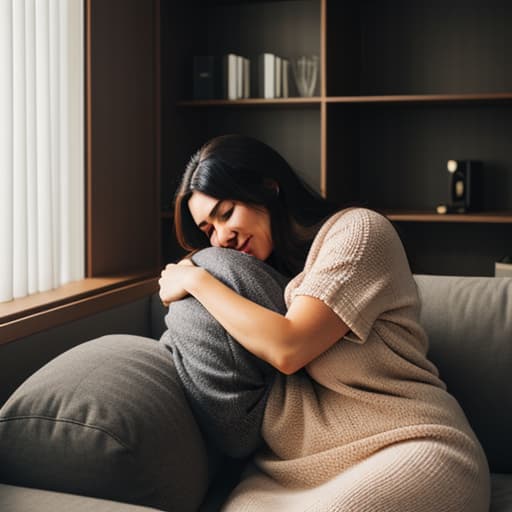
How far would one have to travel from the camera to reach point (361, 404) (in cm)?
136

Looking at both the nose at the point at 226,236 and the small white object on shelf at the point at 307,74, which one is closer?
the nose at the point at 226,236

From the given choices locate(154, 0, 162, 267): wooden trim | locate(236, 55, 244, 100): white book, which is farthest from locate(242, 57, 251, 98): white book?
locate(154, 0, 162, 267): wooden trim

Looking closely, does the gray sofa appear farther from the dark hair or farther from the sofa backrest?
the dark hair

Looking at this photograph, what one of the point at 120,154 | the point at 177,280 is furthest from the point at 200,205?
the point at 120,154

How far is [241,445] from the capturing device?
4.57ft

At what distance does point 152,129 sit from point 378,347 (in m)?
1.69

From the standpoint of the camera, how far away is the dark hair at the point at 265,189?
5.15ft

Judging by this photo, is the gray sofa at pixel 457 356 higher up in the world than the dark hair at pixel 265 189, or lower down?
lower down

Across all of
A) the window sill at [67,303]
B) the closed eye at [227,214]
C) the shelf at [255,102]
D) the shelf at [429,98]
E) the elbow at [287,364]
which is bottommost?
the elbow at [287,364]

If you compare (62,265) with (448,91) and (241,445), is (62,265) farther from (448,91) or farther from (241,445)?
(448,91)

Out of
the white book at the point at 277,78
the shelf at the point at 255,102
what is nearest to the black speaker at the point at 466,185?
the shelf at the point at 255,102

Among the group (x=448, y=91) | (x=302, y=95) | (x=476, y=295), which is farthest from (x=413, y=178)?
(x=476, y=295)

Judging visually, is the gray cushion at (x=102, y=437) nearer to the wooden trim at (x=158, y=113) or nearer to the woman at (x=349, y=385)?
the woman at (x=349, y=385)

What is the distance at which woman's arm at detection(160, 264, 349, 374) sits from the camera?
1340mm
